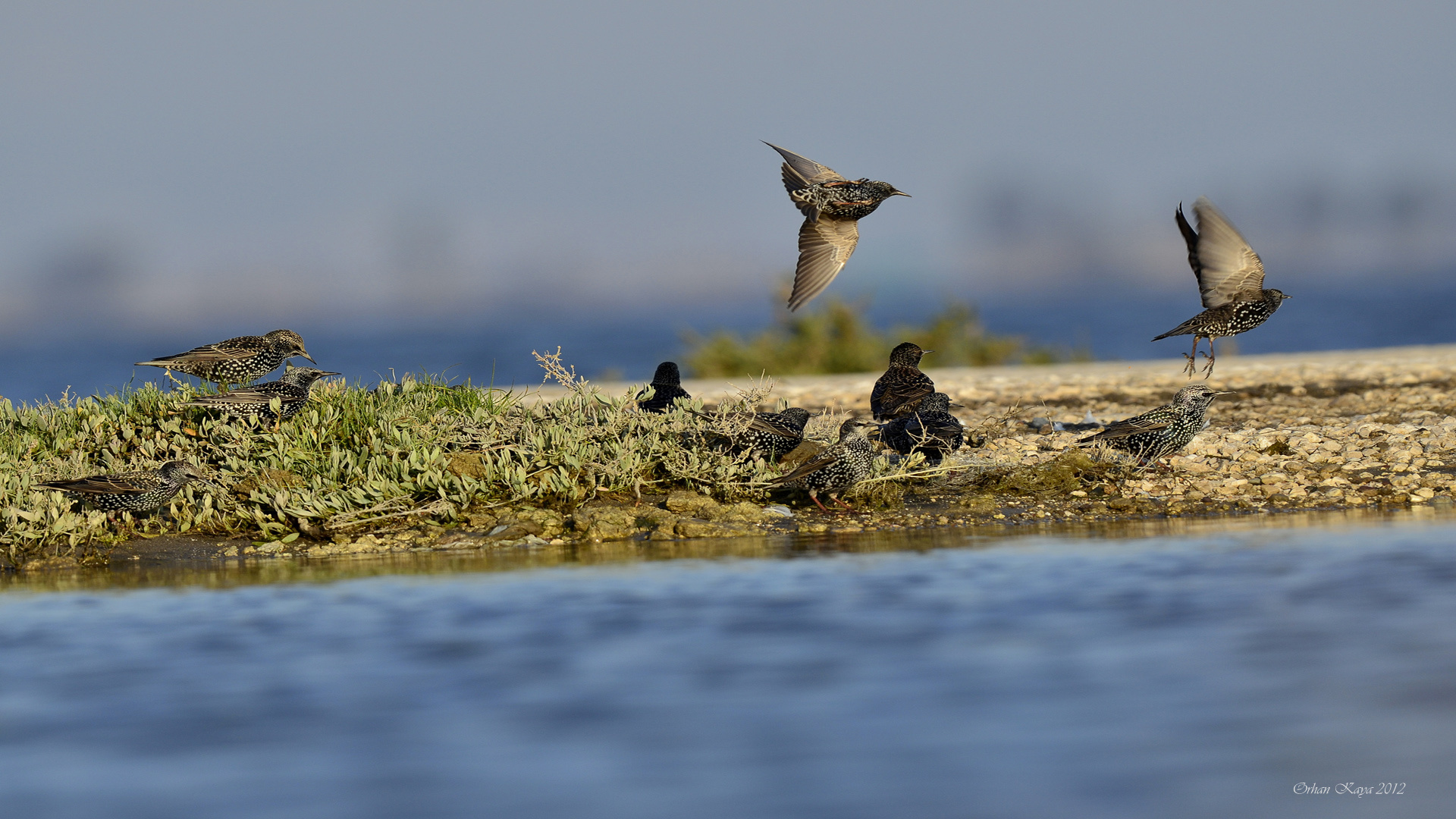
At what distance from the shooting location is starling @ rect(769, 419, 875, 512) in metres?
8.84

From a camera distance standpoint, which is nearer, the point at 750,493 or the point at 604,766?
the point at 604,766

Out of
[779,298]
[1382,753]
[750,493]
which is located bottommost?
[1382,753]

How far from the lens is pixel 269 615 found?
6.19 metres

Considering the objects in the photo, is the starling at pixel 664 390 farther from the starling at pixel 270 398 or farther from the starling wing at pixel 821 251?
the starling at pixel 270 398

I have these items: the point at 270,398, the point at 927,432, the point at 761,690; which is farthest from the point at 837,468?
the point at 761,690

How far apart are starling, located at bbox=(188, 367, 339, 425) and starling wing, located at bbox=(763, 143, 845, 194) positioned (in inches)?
145

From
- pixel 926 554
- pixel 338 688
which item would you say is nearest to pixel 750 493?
pixel 926 554

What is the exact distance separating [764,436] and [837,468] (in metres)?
0.74

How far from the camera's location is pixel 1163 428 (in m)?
9.35

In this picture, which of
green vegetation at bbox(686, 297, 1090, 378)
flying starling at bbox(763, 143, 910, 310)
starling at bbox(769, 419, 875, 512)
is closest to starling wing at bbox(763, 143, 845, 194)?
flying starling at bbox(763, 143, 910, 310)

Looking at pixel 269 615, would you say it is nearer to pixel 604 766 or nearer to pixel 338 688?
pixel 338 688

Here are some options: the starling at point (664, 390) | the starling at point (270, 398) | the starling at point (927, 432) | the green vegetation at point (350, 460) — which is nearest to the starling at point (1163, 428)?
the starling at point (927, 432)

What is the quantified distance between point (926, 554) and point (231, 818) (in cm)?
439

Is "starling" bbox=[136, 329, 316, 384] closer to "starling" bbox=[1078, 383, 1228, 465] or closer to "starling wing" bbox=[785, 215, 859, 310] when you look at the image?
"starling wing" bbox=[785, 215, 859, 310]
